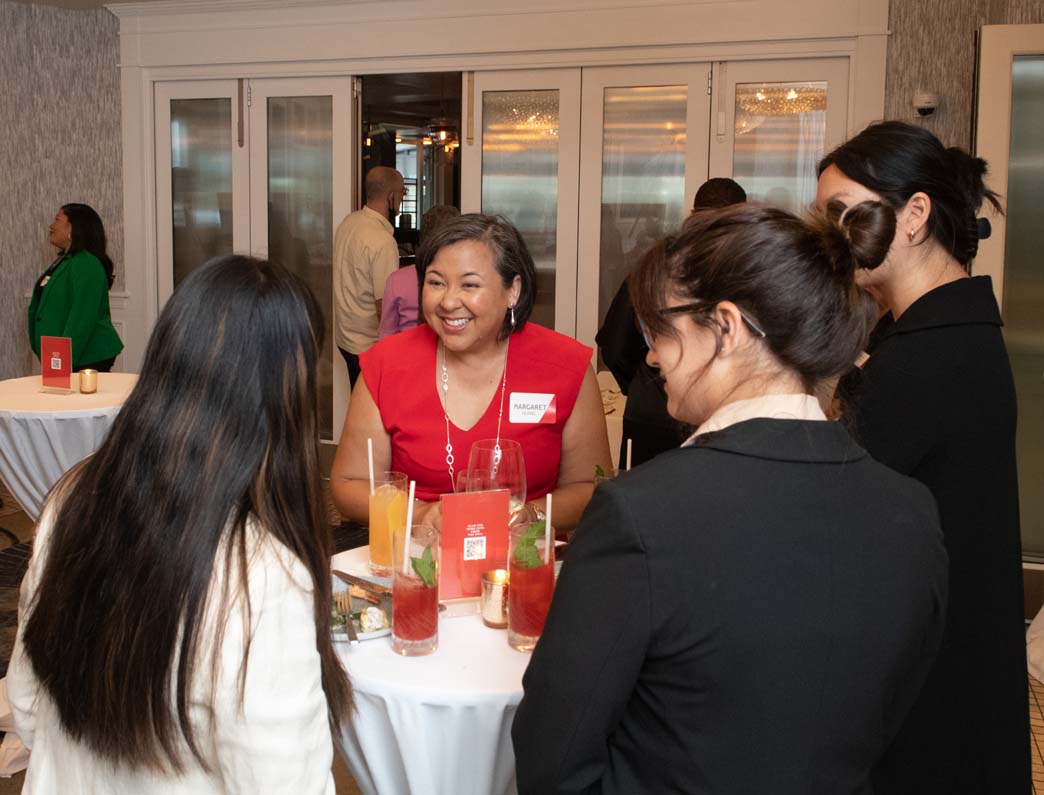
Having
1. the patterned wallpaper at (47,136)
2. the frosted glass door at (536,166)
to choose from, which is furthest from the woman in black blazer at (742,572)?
the patterned wallpaper at (47,136)

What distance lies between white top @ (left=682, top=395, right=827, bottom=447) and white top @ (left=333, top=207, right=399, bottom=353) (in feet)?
15.3

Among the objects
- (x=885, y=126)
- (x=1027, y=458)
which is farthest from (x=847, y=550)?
(x=1027, y=458)

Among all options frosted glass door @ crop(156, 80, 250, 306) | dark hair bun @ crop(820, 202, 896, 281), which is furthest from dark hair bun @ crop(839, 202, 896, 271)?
frosted glass door @ crop(156, 80, 250, 306)

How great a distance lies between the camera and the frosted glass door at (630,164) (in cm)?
531

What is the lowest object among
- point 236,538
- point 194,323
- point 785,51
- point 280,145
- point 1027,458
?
point 1027,458

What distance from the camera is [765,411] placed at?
3.36 feet

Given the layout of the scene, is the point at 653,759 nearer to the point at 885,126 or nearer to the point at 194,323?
the point at 194,323

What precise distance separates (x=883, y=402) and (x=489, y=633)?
709 mm

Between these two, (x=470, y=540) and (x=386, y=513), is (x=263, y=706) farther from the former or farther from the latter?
(x=386, y=513)

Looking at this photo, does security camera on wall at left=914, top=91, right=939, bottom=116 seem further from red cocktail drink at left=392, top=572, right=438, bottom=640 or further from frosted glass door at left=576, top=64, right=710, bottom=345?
red cocktail drink at left=392, top=572, right=438, bottom=640

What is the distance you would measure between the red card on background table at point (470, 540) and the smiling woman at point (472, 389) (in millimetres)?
588

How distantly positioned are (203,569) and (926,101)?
4.44m

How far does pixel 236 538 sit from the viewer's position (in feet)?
3.58

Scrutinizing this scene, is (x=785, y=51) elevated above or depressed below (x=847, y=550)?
above
